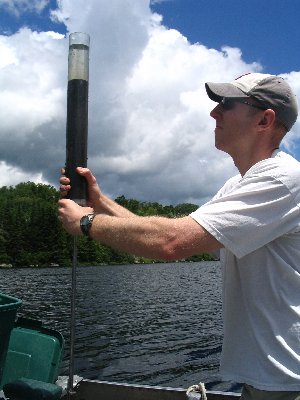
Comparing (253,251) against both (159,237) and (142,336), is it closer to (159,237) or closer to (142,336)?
(159,237)

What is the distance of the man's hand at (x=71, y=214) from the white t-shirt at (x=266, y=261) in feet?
2.09

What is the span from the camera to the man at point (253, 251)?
2533 mm

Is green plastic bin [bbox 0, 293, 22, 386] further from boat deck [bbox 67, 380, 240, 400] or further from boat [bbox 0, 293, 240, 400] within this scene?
boat deck [bbox 67, 380, 240, 400]

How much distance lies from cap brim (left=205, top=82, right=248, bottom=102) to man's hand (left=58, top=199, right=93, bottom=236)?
3.08ft

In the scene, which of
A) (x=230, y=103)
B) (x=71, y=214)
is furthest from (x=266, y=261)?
(x=71, y=214)

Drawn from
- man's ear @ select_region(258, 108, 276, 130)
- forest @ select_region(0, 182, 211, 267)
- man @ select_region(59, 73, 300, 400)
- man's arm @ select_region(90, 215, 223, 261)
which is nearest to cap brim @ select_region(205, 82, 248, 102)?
man's ear @ select_region(258, 108, 276, 130)

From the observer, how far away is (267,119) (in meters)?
2.82

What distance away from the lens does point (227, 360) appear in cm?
275

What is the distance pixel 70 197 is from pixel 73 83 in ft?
2.65

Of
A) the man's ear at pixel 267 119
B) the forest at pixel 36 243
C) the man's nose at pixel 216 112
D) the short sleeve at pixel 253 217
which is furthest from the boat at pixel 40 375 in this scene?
the forest at pixel 36 243

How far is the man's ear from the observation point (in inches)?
111

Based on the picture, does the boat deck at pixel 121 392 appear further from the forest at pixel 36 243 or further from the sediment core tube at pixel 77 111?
the forest at pixel 36 243

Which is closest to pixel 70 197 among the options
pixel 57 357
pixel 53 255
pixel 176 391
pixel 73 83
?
pixel 73 83

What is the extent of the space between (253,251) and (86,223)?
0.86m
